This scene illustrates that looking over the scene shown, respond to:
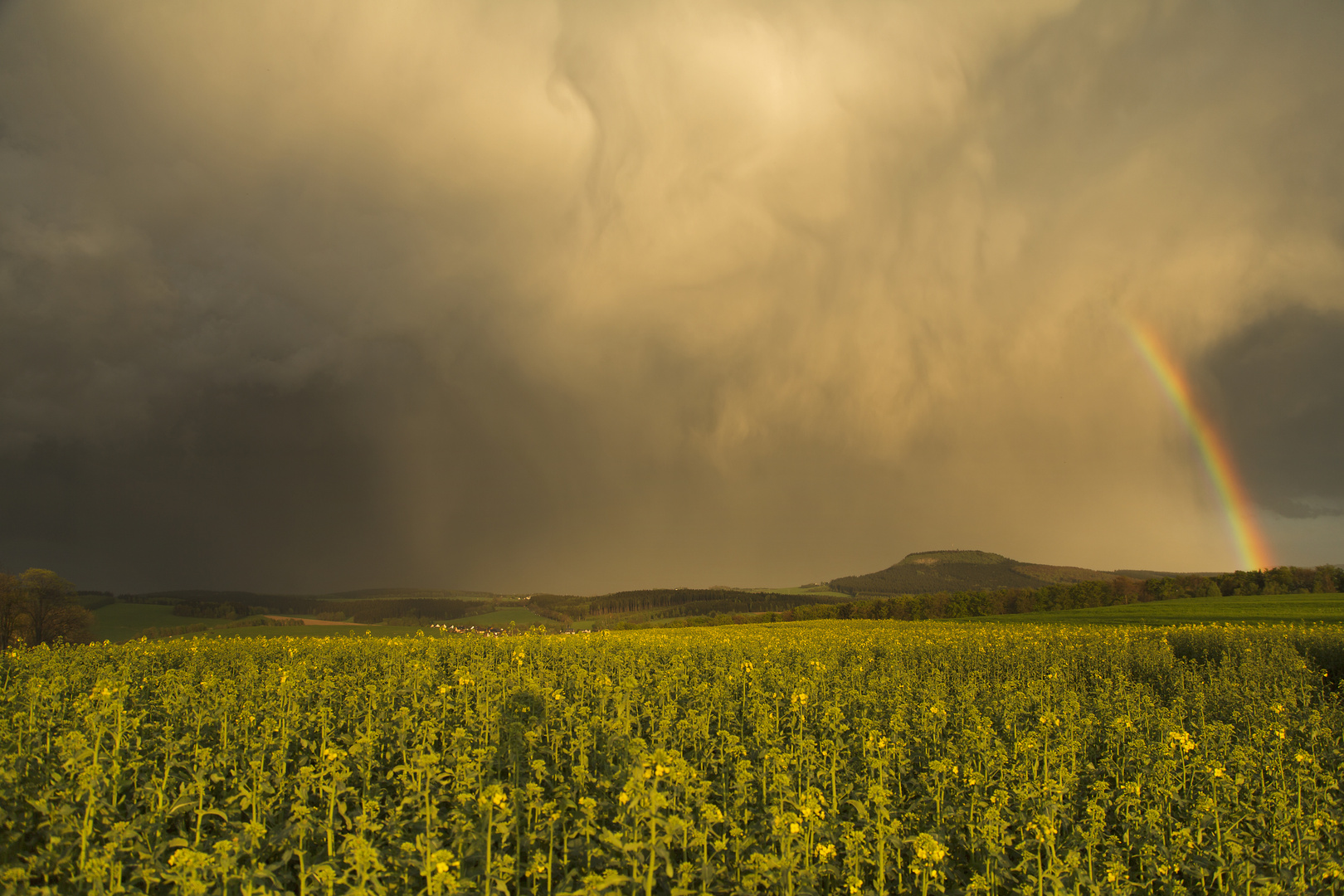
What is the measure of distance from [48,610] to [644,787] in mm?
59271

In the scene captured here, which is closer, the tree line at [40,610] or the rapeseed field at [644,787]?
the rapeseed field at [644,787]

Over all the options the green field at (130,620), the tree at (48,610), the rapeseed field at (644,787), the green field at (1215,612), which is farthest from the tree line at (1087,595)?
the rapeseed field at (644,787)

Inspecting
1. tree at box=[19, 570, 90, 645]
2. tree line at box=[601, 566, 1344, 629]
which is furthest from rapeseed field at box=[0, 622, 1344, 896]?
tree line at box=[601, 566, 1344, 629]

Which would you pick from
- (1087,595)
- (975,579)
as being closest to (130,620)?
(1087,595)

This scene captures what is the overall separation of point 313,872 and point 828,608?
91104 millimetres

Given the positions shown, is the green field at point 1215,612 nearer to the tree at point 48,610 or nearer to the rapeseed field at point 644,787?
the rapeseed field at point 644,787

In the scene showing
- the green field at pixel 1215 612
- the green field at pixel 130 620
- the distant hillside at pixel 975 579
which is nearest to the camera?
the green field at pixel 1215 612

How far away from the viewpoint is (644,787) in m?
5.71

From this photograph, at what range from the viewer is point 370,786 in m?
8.30

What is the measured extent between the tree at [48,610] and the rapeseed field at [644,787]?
124 ft

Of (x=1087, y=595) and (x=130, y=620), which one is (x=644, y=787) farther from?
(x=1087, y=595)

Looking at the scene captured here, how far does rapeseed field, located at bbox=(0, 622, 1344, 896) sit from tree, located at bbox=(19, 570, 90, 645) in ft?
124

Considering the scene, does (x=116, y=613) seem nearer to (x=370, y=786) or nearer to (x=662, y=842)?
(x=370, y=786)

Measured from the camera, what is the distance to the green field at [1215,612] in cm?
4806
